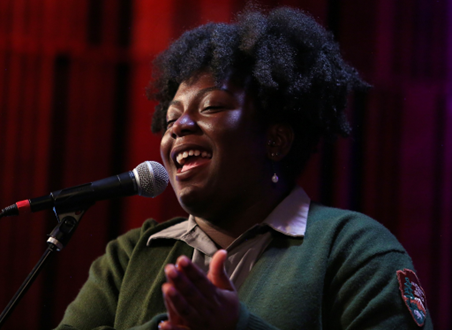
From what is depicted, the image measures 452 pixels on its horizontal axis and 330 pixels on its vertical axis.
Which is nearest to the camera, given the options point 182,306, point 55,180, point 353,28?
point 182,306

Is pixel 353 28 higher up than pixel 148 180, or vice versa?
pixel 353 28

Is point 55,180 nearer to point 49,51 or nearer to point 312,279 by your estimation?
point 49,51

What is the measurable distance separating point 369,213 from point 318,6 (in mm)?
1133

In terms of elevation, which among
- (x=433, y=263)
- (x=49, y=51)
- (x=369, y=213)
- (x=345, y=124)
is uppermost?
(x=49, y=51)

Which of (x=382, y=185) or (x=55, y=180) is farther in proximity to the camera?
(x=55, y=180)

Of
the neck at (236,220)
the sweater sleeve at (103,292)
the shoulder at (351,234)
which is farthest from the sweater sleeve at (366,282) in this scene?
the sweater sleeve at (103,292)

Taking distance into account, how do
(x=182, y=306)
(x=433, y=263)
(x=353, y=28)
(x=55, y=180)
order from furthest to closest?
(x=55, y=180) → (x=353, y=28) → (x=433, y=263) → (x=182, y=306)

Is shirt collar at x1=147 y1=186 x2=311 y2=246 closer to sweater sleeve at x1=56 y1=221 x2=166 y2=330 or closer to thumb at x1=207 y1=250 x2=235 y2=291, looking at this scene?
sweater sleeve at x1=56 y1=221 x2=166 y2=330

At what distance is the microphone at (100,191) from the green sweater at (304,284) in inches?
15.2

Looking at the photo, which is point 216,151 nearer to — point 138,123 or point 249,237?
point 249,237

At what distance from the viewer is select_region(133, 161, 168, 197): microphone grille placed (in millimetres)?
1461

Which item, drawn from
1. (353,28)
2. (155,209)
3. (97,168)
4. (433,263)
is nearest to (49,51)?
(97,168)

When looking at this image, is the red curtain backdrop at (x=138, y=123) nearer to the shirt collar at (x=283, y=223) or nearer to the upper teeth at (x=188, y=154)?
the shirt collar at (x=283, y=223)

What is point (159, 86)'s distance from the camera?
7.80 feet
